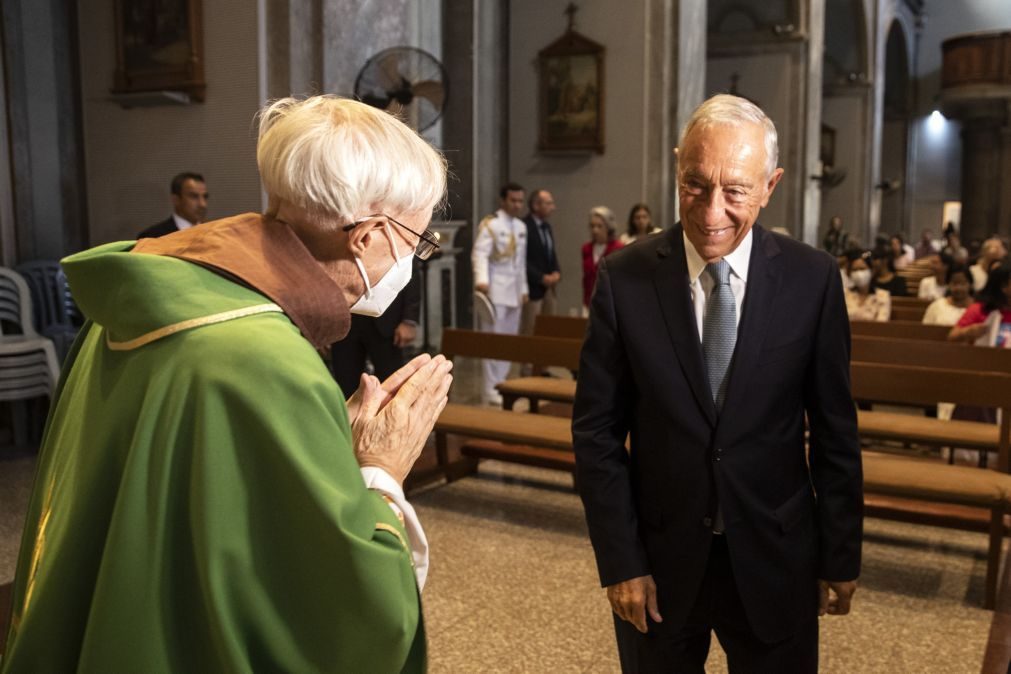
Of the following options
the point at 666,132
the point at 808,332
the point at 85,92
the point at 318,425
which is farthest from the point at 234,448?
the point at 666,132

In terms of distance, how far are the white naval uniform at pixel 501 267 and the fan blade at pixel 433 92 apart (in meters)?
1.12

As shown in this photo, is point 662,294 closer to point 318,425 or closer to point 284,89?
point 318,425

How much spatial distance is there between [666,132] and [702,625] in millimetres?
9805

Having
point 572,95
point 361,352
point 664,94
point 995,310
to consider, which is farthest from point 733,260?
point 572,95

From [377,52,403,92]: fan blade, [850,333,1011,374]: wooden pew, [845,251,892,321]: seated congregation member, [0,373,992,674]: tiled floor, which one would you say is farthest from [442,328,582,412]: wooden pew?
[845,251,892,321]: seated congregation member

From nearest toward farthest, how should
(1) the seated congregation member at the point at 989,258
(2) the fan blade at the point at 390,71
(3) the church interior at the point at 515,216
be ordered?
(3) the church interior at the point at 515,216, (2) the fan blade at the point at 390,71, (1) the seated congregation member at the point at 989,258

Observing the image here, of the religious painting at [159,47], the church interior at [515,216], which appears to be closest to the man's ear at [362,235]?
the church interior at [515,216]

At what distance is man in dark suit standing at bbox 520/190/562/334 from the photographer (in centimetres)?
906

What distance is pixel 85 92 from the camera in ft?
25.2

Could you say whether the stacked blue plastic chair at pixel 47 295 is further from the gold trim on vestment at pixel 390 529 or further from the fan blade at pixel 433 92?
the gold trim on vestment at pixel 390 529

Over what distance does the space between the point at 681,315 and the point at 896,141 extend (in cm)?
3044

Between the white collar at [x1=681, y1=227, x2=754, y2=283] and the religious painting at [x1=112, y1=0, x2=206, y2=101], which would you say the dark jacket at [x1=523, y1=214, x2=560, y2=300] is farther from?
the white collar at [x1=681, y1=227, x2=754, y2=283]

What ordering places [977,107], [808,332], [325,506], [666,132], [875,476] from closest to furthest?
[325,506] < [808,332] < [875,476] < [666,132] < [977,107]

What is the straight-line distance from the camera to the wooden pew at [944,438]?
4.10 metres
